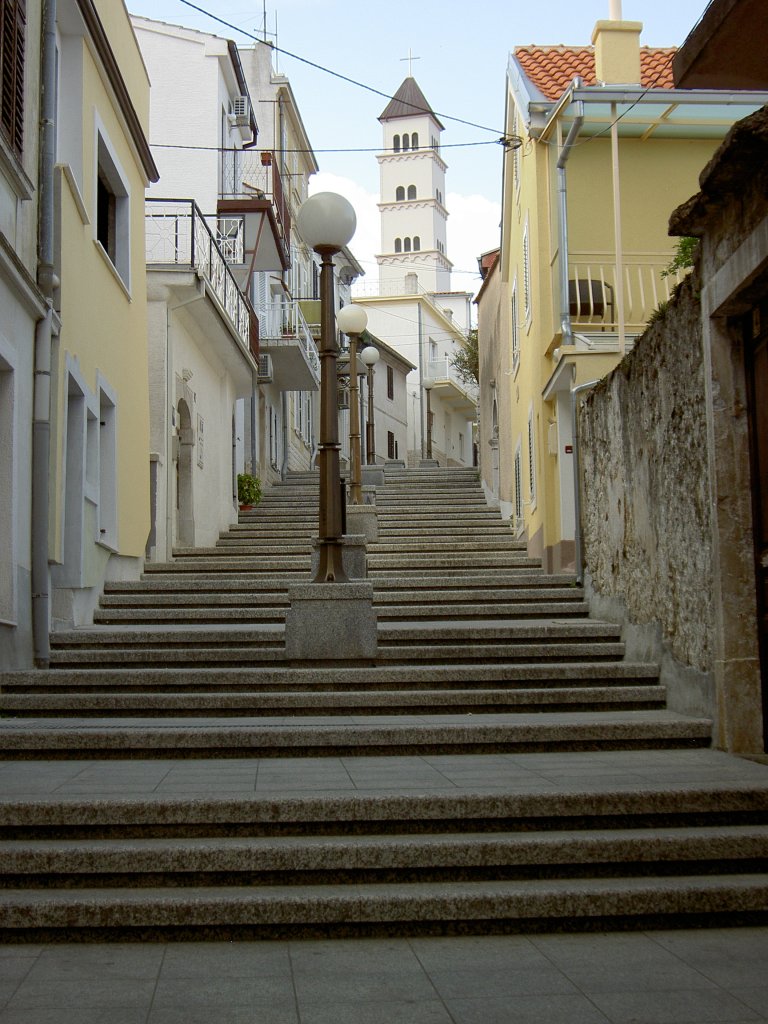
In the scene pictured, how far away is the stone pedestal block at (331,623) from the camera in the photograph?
906cm

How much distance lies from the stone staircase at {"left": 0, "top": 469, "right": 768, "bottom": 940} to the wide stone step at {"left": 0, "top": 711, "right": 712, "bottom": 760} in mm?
13

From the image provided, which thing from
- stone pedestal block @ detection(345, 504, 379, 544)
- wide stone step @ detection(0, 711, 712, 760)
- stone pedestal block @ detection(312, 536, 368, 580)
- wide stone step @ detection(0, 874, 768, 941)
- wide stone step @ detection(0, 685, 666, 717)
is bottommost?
wide stone step @ detection(0, 874, 768, 941)

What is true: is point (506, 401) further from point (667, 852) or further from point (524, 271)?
point (667, 852)

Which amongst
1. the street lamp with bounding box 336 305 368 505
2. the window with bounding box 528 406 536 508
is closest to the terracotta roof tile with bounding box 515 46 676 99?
the street lamp with bounding box 336 305 368 505

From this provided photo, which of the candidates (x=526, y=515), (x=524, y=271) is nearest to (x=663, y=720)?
(x=526, y=515)

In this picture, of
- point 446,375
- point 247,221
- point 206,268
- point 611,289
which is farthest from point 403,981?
point 446,375

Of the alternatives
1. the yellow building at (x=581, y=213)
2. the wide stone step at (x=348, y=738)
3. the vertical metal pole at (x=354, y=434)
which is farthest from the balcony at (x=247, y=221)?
the wide stone step at (x=348, y=738)

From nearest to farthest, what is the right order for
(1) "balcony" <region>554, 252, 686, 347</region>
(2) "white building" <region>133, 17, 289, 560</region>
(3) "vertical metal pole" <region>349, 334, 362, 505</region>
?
(1) "balcony" <region>554, 252, 686, 347</region>, (2) "white building" <region>133, 17, 289, 560</region>, (3) "vertical metal pole" <region>349, 334, 362, 505</region>

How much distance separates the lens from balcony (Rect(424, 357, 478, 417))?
179ft

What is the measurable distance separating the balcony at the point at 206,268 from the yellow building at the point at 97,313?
5.20ft

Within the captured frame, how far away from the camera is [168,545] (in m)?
16.5

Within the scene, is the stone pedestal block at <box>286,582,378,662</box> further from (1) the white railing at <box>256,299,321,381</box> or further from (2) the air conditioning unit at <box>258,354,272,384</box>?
(1) the white railing at <box>256,299,321,381</box>

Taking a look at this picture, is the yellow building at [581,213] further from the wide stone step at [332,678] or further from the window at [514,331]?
the wide stone step at [332,678]

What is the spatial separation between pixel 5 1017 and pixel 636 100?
478 inches
